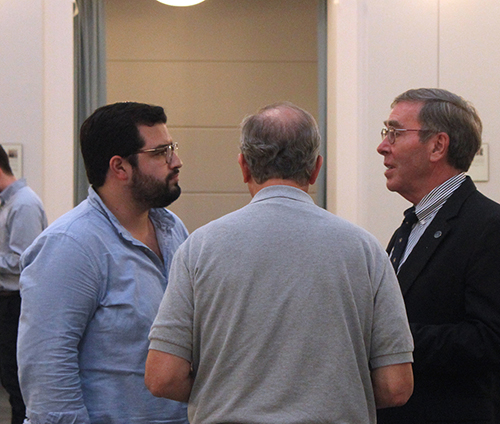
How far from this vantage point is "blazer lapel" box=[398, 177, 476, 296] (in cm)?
179

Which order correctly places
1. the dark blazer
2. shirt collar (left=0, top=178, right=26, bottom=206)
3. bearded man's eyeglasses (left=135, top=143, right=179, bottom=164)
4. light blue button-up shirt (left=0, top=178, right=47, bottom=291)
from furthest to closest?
1. shirt collar (left=0, top=178, right=26, bottom=206)
2. light blue button-up shirt (left=0, top=178, right=47, bottom=291)
3. bearded man's eyeglasses (left=135, top=143, right=179, bottom=164)
4. the dark blazer

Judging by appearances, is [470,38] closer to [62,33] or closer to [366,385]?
[62,33]

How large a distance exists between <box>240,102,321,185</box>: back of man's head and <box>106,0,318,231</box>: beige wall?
4.51 m

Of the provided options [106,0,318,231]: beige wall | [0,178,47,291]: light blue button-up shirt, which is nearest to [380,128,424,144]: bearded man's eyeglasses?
[0,178,47,291]: light blue button-up shirt

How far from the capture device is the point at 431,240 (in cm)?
181

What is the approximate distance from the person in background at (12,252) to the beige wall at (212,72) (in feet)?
7.58

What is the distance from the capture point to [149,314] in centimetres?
162

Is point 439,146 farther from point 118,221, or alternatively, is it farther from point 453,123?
point 118,221

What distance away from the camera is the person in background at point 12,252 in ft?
11.4

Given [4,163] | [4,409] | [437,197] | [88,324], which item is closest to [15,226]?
[4,163]

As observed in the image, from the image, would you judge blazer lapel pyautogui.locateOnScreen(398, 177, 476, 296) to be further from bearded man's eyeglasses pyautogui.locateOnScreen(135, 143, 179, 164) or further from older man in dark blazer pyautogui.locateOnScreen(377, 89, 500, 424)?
bearded man's eyeglasses pyautogui.locateOnScreen(135, 143, 179, 164)

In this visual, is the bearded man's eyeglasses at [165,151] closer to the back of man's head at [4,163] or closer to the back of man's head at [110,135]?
the back of man's head at [110,135]

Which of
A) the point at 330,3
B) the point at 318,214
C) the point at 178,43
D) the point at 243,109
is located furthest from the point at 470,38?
the point at 318,214

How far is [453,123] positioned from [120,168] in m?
0.99
